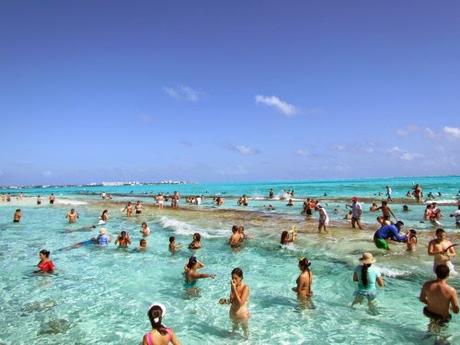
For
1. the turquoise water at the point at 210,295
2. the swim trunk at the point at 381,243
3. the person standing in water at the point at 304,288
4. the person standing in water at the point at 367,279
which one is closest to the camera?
the turquoise water at the point at 210,295

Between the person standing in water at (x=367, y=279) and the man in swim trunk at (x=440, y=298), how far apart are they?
2.08m

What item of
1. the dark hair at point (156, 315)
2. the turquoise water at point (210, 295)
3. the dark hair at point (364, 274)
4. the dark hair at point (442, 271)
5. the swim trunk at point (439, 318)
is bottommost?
the turquoise water at point (210, 295)

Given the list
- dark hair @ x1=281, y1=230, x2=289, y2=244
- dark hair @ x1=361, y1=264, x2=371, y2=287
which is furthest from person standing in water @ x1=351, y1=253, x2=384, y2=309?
dark hair @ x1=281, y1=230, x2=289, y2=244

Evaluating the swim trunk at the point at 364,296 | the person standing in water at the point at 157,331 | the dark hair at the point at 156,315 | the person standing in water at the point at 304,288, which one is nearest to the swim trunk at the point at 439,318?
the swim trunk at the point at 364,296

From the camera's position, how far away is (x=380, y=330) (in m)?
9.75

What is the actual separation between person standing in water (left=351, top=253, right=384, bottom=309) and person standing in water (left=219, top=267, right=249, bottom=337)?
3163 mm

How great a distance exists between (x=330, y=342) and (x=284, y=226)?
1878cm

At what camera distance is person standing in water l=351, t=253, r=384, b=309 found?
10734 mm

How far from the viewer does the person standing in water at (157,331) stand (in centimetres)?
655

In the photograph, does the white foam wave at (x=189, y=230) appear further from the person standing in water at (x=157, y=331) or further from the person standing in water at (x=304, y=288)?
the person standing in water at (x=157, y=331)

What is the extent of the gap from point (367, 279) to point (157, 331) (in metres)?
6.37

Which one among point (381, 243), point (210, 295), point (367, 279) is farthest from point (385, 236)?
point (210, 295)

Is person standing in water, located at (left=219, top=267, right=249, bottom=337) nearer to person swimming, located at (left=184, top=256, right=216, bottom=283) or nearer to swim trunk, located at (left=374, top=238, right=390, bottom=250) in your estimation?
person swimming, located at (left=184, top=256, right=216, bottom=283)

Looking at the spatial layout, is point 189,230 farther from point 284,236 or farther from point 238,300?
→ point 238,300
